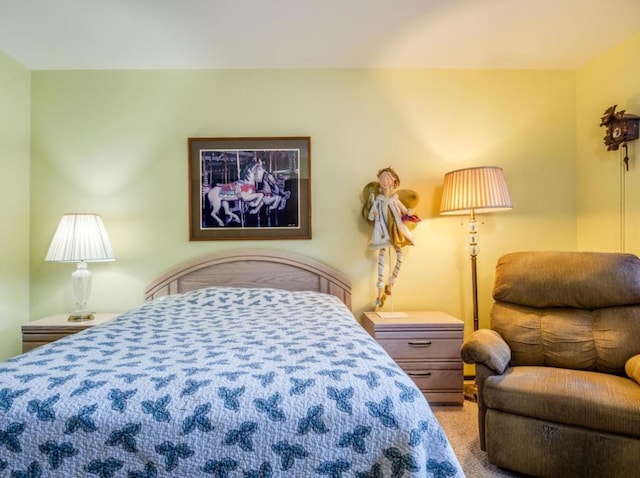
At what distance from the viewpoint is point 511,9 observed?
6.36 ft

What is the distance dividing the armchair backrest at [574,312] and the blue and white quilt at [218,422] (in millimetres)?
1253

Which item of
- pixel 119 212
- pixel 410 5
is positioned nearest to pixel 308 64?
pixel 410 5

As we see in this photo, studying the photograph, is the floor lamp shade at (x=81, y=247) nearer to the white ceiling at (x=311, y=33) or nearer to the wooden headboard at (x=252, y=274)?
the wooden headboard at (x=252, y=274)

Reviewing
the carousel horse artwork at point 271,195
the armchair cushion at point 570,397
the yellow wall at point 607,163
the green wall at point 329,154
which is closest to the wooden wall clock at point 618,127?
the yellow wall at point 607,163

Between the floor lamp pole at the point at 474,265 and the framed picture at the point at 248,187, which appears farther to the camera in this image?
the framed picture at the point at 248,187

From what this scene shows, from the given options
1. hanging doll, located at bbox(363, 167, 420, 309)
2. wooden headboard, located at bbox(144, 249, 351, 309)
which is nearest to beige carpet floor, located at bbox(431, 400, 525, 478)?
hanging doll, located at bbox(363, 167, 420, 309)

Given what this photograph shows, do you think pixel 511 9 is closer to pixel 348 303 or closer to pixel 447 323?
pixel 447 323

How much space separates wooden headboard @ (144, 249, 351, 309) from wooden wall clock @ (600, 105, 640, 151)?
2.07m

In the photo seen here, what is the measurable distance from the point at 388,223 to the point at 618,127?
5.32 feet

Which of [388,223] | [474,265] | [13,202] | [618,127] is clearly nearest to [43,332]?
[13,202]

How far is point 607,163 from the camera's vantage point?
238 cm

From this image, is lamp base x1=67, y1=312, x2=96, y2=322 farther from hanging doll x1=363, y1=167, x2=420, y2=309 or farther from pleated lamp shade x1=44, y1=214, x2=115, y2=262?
hanging doll x1=363, y1=167, x2=420, y2=309

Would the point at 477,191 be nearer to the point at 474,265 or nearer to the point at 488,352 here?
the point at 474,265

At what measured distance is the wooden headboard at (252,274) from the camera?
253 cm
